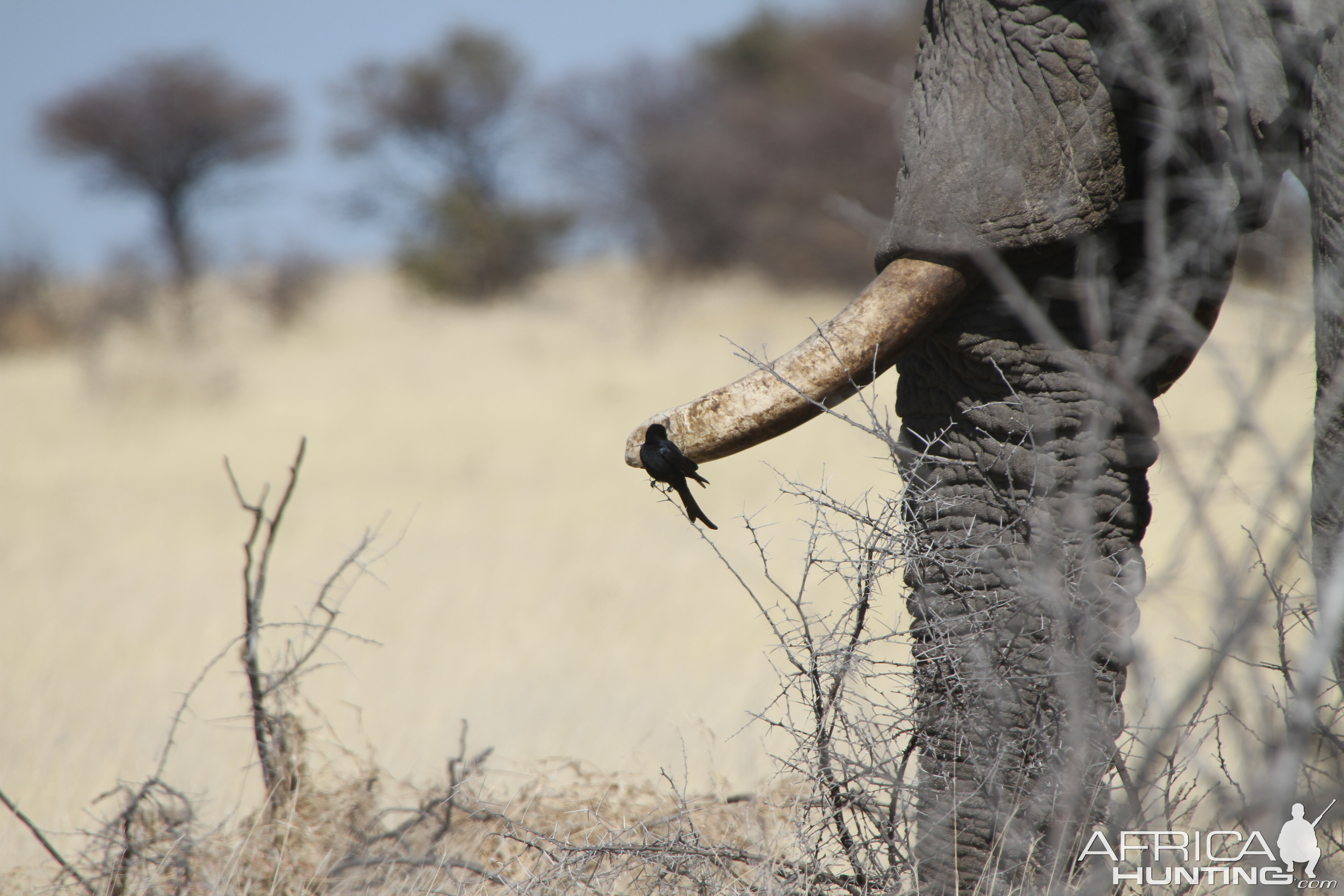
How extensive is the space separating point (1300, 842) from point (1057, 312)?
938 millimetres

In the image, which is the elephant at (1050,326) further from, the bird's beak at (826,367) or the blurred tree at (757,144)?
the blurred tree at (757,144)

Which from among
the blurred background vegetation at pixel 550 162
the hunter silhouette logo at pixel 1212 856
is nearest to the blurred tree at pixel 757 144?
the blurred background vegetation at pixel 550 162

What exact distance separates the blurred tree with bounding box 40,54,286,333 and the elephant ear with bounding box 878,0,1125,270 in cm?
2774

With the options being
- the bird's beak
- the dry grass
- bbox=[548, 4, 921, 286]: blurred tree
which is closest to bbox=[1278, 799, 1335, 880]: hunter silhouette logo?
the dry grass

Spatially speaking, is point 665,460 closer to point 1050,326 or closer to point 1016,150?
point 1050,326

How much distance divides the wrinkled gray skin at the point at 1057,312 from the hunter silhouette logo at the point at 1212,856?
0.10 meters

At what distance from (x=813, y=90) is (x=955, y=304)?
2310cm

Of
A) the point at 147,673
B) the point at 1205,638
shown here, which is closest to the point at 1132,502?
the point at 1205,638

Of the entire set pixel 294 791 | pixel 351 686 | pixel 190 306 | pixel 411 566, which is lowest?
pixel 294 791

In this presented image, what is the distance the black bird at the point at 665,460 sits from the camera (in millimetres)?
1964

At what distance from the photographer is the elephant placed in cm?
189

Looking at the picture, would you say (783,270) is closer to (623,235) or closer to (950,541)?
(623,235)

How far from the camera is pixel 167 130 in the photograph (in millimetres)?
27750

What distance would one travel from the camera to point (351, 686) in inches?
192
